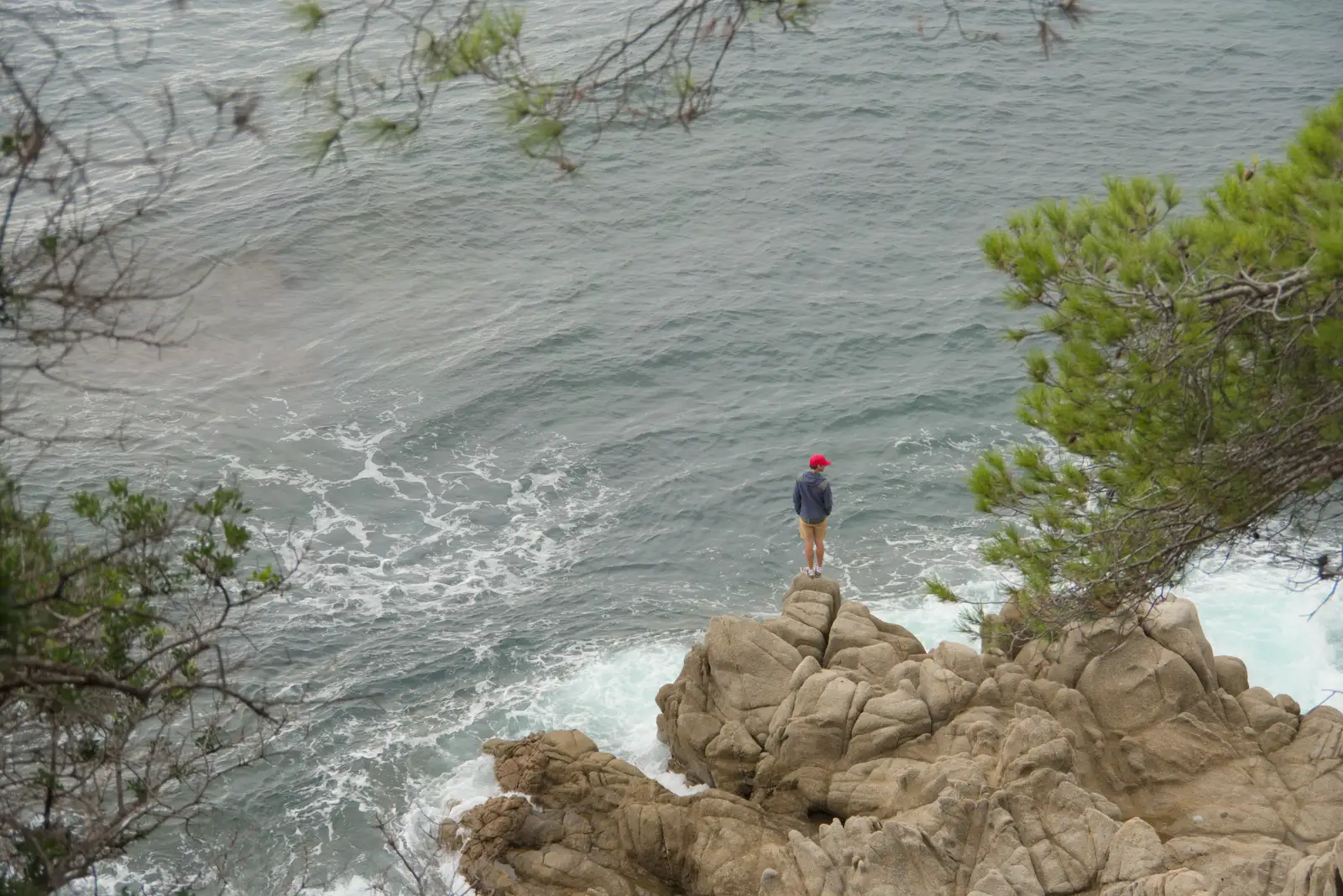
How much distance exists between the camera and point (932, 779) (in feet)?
40.9

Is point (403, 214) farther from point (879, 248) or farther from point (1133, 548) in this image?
point (1133, 548)

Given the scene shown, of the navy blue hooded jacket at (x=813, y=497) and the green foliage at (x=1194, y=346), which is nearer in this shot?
the green foliage at (x=1194, y=346)

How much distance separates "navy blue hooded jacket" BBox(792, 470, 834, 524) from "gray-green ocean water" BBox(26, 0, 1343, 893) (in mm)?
2492

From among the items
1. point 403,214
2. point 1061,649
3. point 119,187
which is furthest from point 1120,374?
point 119,187

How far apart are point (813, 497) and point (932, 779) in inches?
188

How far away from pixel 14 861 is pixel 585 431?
16333 millimetres

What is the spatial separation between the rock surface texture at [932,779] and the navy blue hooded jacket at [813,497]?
4.92ft

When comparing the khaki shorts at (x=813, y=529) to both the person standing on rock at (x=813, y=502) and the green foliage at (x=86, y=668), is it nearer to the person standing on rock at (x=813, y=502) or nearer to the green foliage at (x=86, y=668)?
the person standing on rock at (x=813, y=502)

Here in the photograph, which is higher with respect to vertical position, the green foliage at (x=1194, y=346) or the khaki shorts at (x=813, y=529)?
the green foliage at (x=1194, y=346)

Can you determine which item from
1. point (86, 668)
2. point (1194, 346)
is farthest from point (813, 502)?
point (86, 668)

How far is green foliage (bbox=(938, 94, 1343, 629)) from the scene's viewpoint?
7902 millimetres

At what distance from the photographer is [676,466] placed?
2172 centimetres

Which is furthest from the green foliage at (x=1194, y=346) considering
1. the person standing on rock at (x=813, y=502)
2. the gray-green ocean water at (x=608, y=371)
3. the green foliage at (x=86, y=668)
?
the gray-green ocean water at (x=608, y=371)

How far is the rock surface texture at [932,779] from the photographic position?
1137cm
